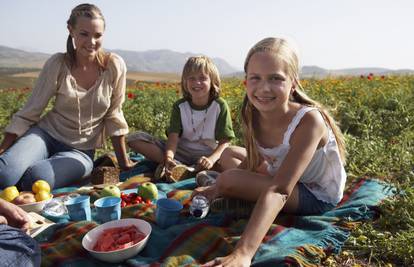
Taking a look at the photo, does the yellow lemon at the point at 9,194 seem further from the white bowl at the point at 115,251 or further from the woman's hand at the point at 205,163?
the woman's hand at the point at 205,163

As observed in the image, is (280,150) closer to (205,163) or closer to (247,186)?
(247,186)

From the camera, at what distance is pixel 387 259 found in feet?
7.66

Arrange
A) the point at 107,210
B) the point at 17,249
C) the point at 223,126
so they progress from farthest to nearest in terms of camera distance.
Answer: the point at 223,126 → the point at 107,210 → the point at 17,249

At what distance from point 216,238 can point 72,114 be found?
2156mm

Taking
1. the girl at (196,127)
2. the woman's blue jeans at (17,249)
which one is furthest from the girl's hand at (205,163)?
the woman's blue jeans at (17,249)

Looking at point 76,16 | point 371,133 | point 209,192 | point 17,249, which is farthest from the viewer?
point 371,133

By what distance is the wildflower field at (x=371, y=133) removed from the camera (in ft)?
7.78

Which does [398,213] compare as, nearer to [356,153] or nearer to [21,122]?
[356,153]

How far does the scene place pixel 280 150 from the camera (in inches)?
105

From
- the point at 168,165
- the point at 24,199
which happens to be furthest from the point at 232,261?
the point at 168,165

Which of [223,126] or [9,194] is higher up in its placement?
[223,126]

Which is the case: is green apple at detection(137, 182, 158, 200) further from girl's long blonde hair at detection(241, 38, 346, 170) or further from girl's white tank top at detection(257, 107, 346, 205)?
girl's white tank top at detection(257, 107, 346, 205)

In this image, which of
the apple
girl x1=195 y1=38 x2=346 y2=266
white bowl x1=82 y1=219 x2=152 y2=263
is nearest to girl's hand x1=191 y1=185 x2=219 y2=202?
girl x1=195 y1=38 x2=346 y2=266

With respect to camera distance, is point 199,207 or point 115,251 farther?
point 199,207
